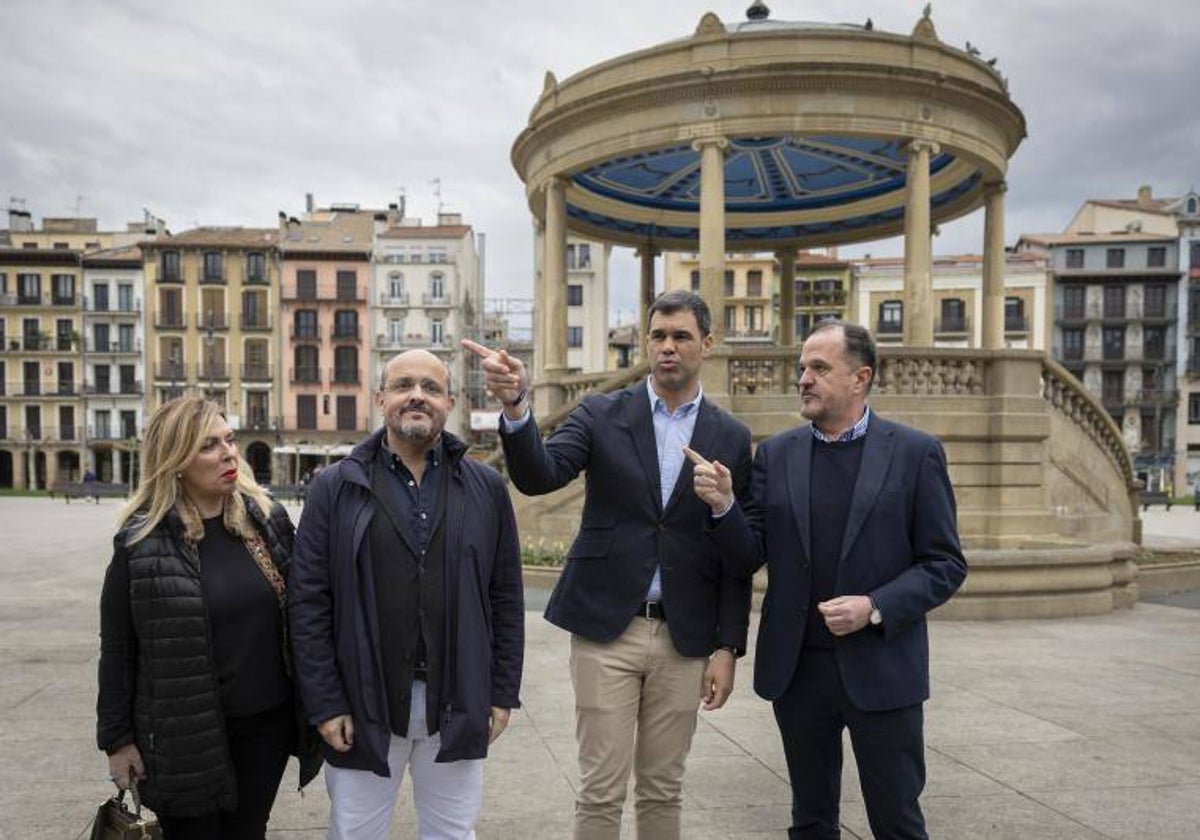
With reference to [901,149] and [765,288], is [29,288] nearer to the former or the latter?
[765,288]

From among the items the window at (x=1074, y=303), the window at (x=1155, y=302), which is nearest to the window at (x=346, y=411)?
the window at (x=1074, y=303)

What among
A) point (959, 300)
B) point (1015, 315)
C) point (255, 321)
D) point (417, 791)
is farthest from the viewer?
point (255, 321)

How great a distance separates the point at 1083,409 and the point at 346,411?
55167mm

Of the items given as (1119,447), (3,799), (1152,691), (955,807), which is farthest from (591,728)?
(1119,447)

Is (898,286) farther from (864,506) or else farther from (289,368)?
(864,506)

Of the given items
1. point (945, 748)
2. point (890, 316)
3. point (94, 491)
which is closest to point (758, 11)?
point (945, 748)

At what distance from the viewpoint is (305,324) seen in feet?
209

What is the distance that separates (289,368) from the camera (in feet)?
209

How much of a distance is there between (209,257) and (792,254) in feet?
173

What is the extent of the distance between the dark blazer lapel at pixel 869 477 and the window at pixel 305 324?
210 ft

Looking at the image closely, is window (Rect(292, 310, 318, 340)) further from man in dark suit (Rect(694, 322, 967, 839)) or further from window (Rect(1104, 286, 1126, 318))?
man in dark suit (Rect(694, 322, 967, 839))

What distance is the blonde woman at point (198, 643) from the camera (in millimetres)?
3031

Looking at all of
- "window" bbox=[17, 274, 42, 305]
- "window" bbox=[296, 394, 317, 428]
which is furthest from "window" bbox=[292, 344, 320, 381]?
"window" bbox=[17, 274, 42, 305]

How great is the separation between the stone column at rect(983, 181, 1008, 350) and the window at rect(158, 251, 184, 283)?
5925 centimetres
